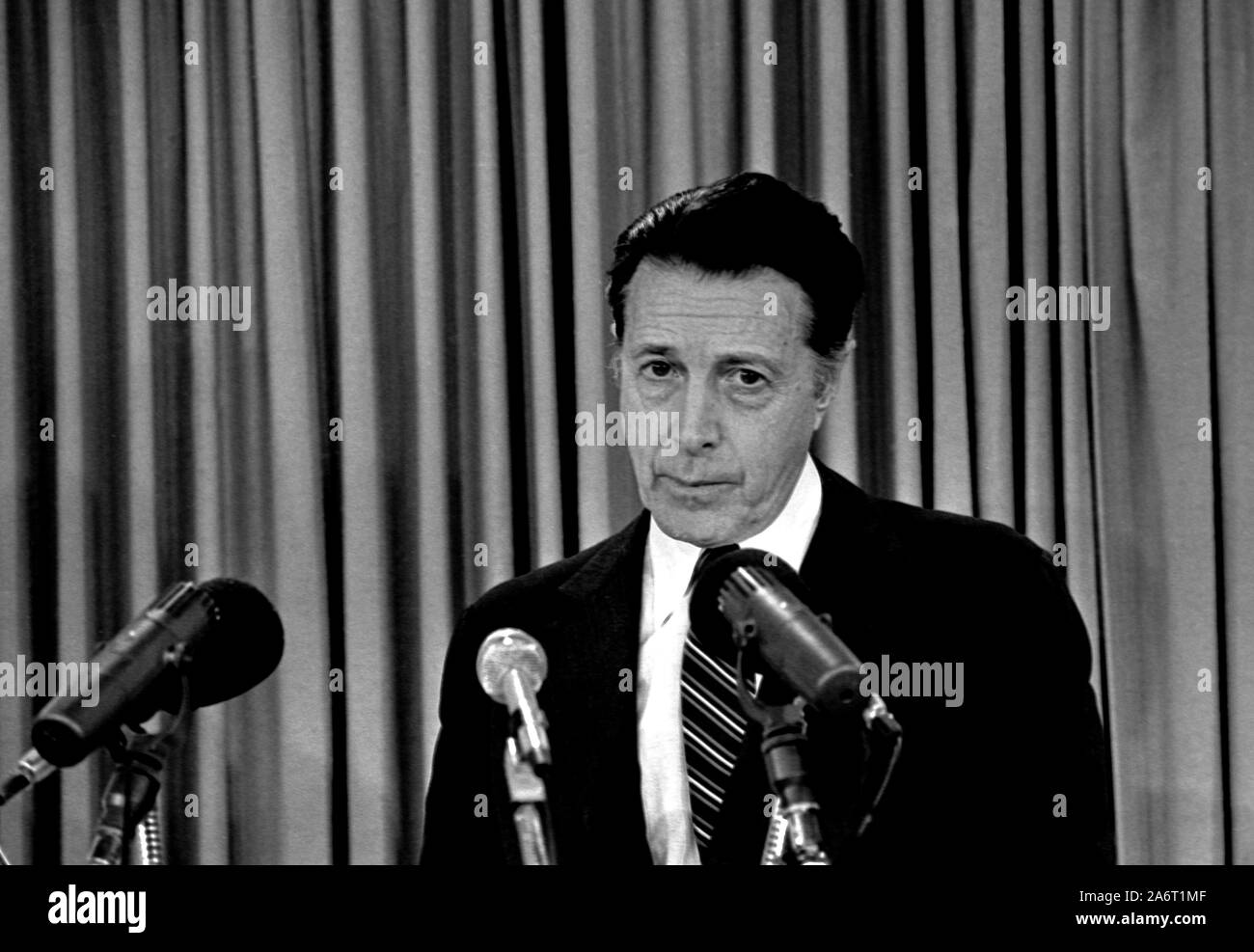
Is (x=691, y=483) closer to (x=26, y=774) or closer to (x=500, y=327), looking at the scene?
(x=500, y=327)

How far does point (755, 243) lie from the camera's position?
101 inches

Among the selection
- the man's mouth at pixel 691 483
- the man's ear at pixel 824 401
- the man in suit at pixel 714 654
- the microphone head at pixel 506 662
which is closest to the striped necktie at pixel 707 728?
the man in suit at pixel 714 654

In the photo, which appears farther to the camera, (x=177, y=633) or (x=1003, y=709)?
(x=1003, y=709)

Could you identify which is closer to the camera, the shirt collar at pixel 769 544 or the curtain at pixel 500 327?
the shirt collar at pixel 769 544

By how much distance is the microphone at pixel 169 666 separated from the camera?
201cm

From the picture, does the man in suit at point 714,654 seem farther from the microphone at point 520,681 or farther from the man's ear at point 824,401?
the microphone at point 520,681

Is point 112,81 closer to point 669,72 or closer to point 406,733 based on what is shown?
point 669,72

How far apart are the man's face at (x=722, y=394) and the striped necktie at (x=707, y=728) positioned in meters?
0.09

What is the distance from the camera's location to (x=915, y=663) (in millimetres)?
2604

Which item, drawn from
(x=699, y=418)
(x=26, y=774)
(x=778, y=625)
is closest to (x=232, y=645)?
(x=26, y=774)

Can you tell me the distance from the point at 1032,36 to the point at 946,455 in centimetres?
74

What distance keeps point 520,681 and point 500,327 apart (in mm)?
959

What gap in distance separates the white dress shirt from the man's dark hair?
0.88 feet
